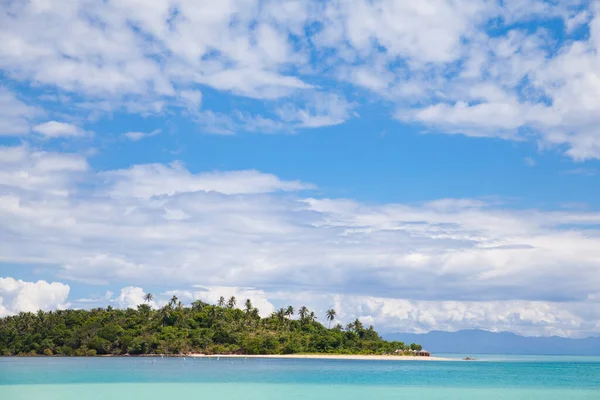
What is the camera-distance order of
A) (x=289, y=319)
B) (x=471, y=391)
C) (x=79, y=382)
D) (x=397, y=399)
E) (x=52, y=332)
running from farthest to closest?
(x=289, y=319)
(x=52, y=332)
(x=79, y=382)
(x=471, y=391)
(x=397, y=399)

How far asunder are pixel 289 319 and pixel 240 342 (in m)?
25.9

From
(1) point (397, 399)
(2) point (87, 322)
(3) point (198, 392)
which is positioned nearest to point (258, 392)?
(3) point (198, 392)

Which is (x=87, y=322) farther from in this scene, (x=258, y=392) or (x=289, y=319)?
(x=258, y=392)

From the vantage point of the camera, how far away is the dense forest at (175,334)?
14925 centimetres

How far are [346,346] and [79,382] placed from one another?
105904 millimetres

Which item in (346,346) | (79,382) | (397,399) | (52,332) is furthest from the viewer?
(346,346)

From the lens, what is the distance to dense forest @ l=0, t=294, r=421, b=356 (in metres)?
149

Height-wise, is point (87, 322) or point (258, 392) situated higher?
point (87, 322)

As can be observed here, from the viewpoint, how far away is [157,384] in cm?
6594

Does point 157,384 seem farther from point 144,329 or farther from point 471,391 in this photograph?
point 144,329

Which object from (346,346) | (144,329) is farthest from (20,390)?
(346,346)

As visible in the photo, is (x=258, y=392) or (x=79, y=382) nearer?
(x=258, y=392)

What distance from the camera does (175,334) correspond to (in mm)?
152500

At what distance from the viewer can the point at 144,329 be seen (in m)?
153
